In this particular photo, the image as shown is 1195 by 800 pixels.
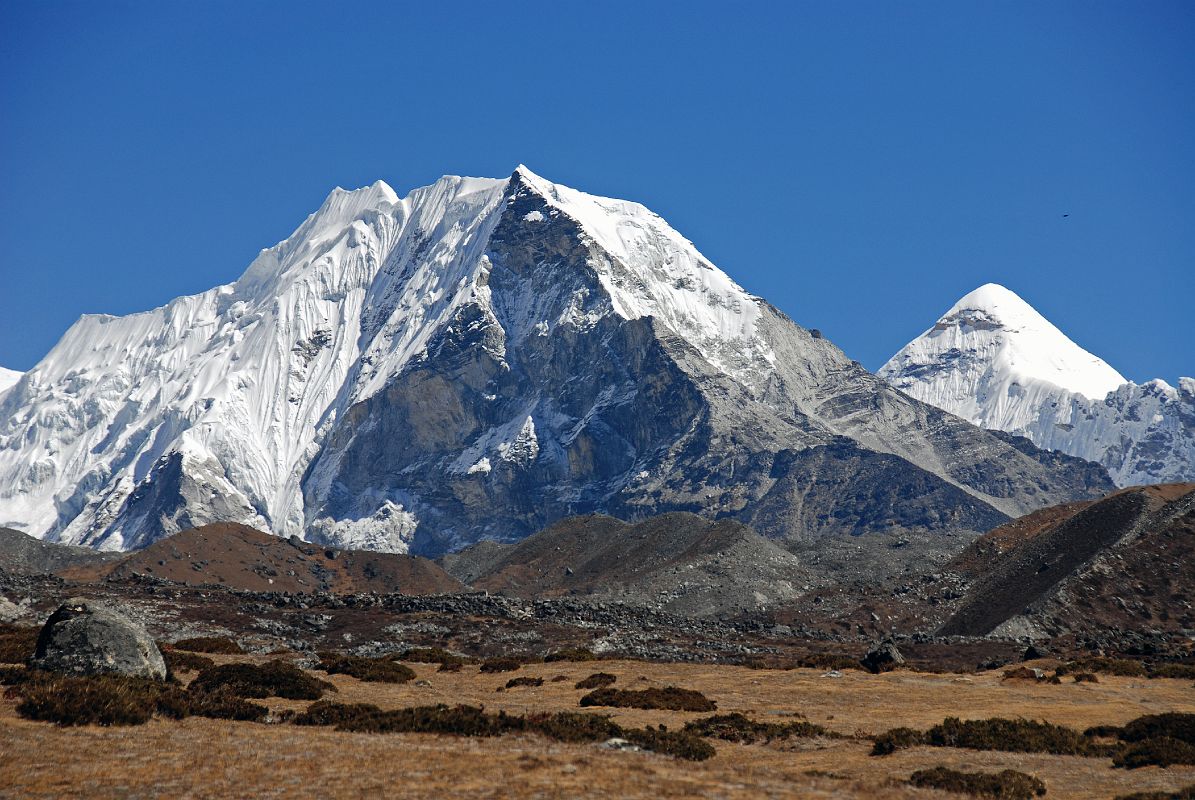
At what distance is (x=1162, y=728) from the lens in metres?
43.2

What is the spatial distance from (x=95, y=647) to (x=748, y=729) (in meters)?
22.6

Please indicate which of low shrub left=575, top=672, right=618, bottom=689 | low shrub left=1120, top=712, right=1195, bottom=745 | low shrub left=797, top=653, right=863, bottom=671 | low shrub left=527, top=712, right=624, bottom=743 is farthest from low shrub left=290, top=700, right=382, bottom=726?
low shrub left=797, top=653, right=863, bottom=671

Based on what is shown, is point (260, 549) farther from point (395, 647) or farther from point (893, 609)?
point (395, 647)

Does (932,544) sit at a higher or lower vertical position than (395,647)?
higher

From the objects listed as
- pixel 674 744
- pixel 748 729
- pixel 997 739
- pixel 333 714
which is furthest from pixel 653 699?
pixel 333 714

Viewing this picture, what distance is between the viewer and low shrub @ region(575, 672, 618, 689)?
57312 mm

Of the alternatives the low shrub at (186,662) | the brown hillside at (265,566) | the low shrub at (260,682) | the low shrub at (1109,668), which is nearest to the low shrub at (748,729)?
the low shrub at (260,682)

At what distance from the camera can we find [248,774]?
1267 inches

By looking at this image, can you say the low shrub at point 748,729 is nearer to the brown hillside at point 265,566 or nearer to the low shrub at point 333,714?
the low shrub at point 333,714

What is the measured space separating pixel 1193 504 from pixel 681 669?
68.9 meters

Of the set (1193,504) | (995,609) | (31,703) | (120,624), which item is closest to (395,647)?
(120,624)

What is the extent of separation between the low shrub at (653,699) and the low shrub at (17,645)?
21817mm

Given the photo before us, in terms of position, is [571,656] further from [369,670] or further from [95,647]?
[95,647]

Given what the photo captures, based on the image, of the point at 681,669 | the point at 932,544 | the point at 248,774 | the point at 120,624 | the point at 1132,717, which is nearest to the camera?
the point at 248,774
